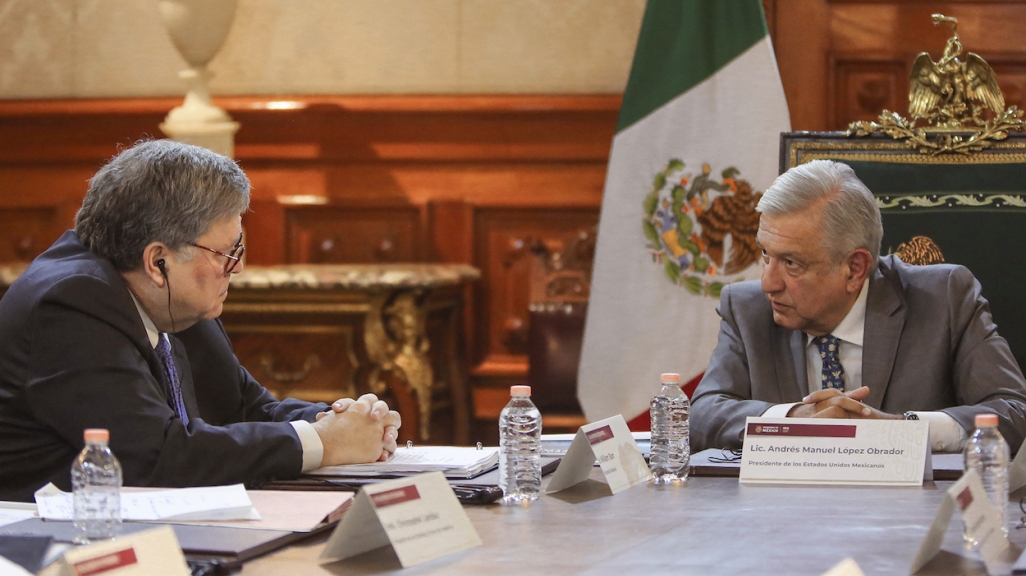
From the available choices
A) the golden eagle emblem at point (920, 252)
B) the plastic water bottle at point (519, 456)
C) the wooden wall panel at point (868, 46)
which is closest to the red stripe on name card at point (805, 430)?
the plastic water bottle at point (519, 456)

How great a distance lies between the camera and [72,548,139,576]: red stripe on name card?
3.71 ft

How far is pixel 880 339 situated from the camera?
7.91ft

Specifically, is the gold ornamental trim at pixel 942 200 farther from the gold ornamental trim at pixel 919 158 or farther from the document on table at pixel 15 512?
the document on table at pixel 15 512

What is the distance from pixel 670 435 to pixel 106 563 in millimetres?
985

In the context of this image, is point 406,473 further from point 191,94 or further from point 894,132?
→ point 191,94

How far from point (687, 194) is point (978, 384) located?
1485mm

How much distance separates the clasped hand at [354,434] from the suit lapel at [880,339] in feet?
3.42

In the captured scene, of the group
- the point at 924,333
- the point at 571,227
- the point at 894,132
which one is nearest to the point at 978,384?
the point at 924,333

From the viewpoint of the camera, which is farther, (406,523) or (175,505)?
(175,505)

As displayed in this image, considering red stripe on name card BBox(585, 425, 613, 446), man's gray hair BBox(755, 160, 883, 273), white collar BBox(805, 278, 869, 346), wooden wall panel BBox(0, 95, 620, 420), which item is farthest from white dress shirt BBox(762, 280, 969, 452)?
wooden wall panel BBox(0, 95, 620, 420)

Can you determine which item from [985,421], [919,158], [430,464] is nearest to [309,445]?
[430,464]

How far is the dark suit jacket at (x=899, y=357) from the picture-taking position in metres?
2.33

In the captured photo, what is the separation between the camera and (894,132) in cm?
290

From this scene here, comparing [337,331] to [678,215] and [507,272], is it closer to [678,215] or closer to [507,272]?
[507,272]
